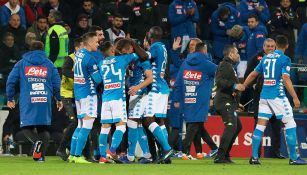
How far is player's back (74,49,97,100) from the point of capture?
1845cm

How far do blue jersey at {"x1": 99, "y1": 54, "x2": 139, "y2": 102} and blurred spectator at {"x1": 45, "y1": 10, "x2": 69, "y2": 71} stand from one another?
599cm

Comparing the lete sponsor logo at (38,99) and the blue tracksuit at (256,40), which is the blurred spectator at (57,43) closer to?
the lete sponsor logo at (38,99)

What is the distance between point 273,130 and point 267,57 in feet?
11.9

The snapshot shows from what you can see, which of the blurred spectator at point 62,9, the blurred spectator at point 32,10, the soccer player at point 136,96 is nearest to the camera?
the soccer player at point 136,96

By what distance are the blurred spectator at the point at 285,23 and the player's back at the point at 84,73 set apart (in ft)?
31.3

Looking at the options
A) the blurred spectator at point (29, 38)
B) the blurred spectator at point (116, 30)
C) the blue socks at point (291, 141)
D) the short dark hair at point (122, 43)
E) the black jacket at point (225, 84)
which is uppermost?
the blurred spectator at point (116, 30)

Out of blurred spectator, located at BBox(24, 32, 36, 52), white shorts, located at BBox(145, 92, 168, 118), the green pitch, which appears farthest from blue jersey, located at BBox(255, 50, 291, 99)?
blurred spectator, located at BBox(24, 32, 36, 52)

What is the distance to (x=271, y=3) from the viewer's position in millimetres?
29656

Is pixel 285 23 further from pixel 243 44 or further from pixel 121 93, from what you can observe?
pixel 121 93

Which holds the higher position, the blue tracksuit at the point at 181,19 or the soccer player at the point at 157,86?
the blue tracksuit at the point at 181,19

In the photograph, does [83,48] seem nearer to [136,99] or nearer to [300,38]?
[136,99]

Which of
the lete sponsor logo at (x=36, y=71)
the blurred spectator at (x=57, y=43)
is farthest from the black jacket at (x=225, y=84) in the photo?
the blurred spectator at (x=57, y=43)

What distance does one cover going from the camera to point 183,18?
26.5m

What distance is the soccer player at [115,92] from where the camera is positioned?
18.0m
